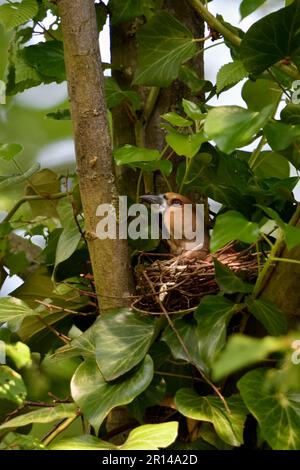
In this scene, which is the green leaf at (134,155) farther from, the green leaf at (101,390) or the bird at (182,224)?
the green leaf at (101,390)

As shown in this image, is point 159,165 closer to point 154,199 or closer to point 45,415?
point 154,199

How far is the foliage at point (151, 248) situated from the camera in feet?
5.00

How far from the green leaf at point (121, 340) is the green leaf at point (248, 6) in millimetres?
728

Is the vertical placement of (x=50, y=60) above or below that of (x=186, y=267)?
above

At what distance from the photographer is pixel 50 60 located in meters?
2.15

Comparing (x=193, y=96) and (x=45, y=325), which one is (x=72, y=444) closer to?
(x=45, y=325)

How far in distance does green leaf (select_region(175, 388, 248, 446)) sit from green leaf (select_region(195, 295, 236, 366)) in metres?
0.09

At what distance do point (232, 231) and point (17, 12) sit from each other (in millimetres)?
1051

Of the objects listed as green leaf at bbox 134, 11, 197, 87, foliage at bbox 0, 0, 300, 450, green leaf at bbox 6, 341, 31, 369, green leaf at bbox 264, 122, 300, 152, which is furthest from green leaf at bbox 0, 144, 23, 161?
green leaf at bbox 264, 122, 300, 152

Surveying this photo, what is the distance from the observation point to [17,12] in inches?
84.6

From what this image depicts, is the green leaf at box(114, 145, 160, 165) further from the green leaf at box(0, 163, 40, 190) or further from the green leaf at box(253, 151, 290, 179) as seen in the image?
the green leaf at box(253, 151, 290, 179)

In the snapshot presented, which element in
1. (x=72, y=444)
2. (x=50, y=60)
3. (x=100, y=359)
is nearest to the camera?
(x=72, y=444)

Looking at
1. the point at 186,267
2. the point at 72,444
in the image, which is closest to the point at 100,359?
the point at 72,444

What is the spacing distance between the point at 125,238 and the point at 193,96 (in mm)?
587
